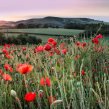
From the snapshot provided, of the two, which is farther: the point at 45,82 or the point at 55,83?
the point at 55,83

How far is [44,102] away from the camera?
430 centimetres

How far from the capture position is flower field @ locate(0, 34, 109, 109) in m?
3.52

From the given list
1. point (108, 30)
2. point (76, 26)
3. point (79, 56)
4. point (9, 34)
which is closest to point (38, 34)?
point (9, 34)

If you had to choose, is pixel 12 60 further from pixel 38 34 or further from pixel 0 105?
pixel 38 34

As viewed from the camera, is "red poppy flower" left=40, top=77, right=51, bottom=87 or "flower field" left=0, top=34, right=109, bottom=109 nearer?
"flower field" left=0, top=34, right=109, bottom=109

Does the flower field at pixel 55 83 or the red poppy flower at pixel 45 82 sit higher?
the red poppy flower at pixel 45 82

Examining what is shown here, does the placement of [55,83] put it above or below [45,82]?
below

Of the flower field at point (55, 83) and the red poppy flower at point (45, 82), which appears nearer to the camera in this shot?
the flower field at point (55, 83)

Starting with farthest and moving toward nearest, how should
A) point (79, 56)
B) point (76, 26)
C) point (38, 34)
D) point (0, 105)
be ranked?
1. point (38, 34)
2. point (76, 26)
3. point (79, 56)
4. point (0, 105)

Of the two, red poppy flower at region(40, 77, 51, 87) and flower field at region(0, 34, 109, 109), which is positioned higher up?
red poppy flower at region(40, 77, 51, 87)

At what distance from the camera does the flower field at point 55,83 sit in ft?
11.5

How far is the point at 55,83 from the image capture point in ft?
14.9

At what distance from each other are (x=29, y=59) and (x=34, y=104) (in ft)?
7.59

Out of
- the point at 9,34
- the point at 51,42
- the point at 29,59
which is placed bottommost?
the point at 9,34
